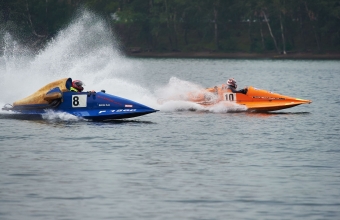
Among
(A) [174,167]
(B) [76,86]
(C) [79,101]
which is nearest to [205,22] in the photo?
(B) [76,86]

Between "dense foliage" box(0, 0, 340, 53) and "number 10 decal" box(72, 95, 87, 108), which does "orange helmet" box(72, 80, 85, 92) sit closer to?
"number 10 decal" box(72, 95, 87, 108)

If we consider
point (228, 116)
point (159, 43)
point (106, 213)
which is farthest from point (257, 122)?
point (159, 43)

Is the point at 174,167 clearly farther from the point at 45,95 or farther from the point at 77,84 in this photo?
the point at 45,95

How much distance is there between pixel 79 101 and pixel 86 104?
0.27m

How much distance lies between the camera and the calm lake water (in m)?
16.9

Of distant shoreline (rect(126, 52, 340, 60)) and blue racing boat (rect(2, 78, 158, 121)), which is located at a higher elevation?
distant shoreline (rect(126, 52, 340, 60))

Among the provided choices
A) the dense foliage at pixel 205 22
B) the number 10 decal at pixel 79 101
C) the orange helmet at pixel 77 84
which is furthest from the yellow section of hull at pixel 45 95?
the dense foliage at pixel 205 22

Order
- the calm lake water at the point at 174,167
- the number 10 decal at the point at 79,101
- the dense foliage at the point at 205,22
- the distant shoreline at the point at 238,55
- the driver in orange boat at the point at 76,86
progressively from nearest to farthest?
the calm lake water at the point at 174,167, the number 10 decal at the point at 79,101, the driver in orange boat at the point at 76,86, the dense foliage at the point at 205,22, the distant shoreline at the point at 238,55

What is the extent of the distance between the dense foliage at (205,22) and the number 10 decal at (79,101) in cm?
7775

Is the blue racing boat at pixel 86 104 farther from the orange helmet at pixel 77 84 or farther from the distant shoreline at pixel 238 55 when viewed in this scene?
the distant shoreline at pixel 238 55

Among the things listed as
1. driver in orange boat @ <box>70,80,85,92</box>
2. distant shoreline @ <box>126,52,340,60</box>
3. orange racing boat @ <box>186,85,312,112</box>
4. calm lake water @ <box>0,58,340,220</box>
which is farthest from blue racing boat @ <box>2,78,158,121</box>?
distant shoreline @ <box>126,52,340,60</box>

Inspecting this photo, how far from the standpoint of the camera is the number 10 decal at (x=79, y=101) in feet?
95.3

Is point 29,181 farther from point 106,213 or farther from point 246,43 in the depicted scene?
point 246,43

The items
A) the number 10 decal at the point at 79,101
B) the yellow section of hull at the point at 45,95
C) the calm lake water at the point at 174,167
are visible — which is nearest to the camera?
the calm lake water at the point at 174,167
